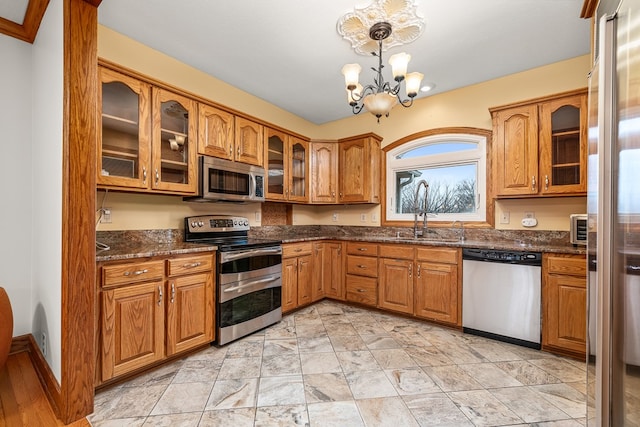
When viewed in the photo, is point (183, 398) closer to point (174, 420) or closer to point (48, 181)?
point (174, 420)

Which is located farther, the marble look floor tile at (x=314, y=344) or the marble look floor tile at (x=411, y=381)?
the marble look floor tile at (x=314, y=344)

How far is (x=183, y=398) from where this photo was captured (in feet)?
5.67

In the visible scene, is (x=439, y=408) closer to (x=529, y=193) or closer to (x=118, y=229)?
(x=529, y=193)

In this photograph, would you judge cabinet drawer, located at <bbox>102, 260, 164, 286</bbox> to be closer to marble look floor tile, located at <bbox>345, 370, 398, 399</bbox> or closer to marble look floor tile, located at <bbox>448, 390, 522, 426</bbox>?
marble look floor tile, located at <bbox>345, 370, 398, 399</bbox>

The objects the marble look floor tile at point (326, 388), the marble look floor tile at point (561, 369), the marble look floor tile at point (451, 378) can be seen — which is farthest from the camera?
the marble look floor tile at point (561, 369)

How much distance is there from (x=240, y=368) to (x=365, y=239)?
6.45 ft

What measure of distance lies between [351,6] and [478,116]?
2084 millimetres

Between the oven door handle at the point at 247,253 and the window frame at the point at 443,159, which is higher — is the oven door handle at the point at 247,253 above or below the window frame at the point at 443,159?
below

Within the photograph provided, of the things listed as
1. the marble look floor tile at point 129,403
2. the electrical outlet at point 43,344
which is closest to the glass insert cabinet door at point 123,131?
the electrical outlet at point 43,344

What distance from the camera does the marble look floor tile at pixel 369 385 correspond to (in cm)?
178

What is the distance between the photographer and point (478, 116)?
322cm

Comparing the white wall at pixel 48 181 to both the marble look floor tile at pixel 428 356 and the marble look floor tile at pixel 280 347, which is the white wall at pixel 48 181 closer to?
the marble look floor tile at pixel 280 347

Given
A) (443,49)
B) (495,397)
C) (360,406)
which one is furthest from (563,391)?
(443,49)

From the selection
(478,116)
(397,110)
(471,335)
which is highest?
(397,110)
